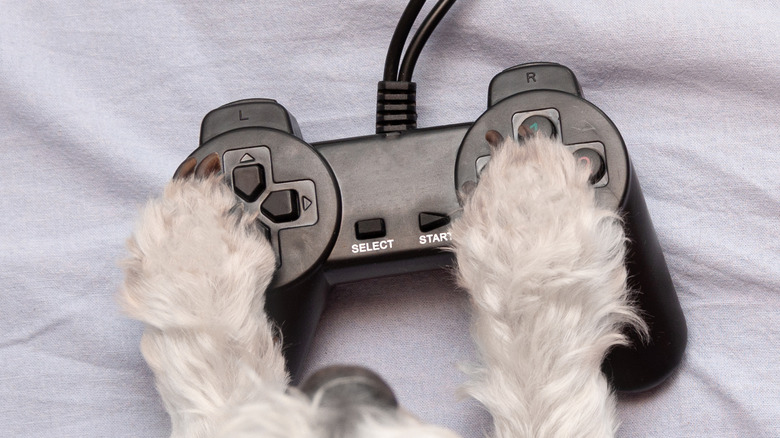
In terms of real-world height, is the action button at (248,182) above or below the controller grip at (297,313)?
above

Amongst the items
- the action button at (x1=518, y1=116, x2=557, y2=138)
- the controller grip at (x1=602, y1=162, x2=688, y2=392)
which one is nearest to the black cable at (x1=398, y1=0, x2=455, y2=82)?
the action button at (x1=518, y1=116, x2=557, y2=138)

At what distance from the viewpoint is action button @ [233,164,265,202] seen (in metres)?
0.67

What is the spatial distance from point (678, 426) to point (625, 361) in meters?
0.10

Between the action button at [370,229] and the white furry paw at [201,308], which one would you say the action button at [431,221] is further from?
the white furry paw at [201,308]

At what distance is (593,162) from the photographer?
656mm

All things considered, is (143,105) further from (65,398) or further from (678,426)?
(678,426)

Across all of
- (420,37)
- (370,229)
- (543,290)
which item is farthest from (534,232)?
(420,37)

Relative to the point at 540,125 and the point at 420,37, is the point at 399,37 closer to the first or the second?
the point at 420,37

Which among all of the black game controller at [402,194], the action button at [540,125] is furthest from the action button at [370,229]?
the action button at [540,125]

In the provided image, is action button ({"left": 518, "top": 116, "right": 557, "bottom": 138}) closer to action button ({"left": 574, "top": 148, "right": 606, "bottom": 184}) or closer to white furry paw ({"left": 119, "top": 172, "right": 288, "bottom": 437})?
action button ({"left": 574, "top": 148, "right": 606, "bottom": 184})

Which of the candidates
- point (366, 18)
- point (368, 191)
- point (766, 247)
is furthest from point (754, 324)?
point (366, 18)

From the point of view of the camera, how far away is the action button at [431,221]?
67cm

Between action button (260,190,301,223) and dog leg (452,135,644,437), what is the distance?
16cm

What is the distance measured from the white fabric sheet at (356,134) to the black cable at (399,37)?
2.3 inches
